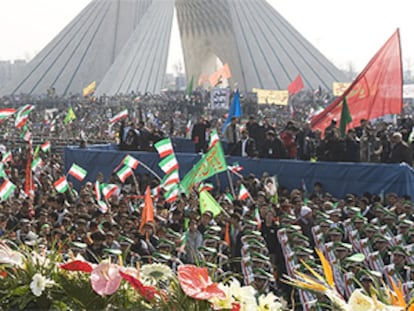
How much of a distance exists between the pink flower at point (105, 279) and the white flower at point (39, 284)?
0.97 feet

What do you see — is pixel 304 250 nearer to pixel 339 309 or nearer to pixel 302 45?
pixel 339 309

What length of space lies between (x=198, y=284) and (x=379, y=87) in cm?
967

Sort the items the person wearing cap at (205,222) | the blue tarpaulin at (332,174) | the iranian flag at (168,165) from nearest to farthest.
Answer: the person wearing cap at (205,222)
the blue tarpaulin at (332,174)
the iranian flag at (168,165)

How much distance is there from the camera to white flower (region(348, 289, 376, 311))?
310 cm

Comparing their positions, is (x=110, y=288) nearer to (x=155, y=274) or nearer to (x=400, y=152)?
(x=155, y=274)

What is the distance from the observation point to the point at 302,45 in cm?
5084

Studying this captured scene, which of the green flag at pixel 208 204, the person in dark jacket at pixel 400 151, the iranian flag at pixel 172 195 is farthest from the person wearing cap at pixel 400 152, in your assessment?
the green flag at pixel 208 204

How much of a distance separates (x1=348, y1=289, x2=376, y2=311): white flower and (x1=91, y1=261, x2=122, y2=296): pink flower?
3.90ft

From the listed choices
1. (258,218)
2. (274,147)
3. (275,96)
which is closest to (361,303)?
(258,218)

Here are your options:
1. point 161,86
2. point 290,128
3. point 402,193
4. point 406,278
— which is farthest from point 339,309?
point 161,86

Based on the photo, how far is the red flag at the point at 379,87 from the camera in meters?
12.4

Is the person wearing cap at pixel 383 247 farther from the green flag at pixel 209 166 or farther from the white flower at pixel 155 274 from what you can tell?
the white flower at pixel 155 274

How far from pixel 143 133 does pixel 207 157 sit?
5.24 metres

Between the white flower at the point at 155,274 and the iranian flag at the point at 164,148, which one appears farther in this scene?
the iranian flag at the point at 164,148
